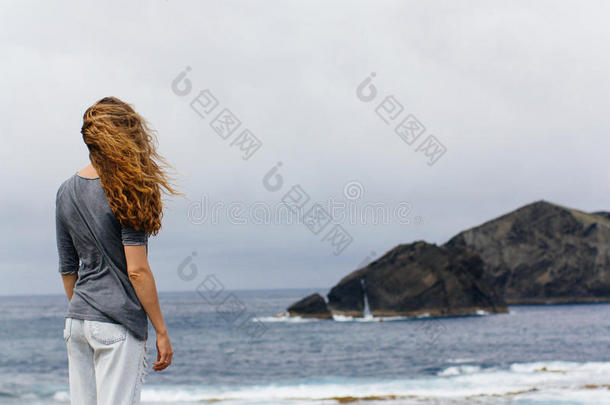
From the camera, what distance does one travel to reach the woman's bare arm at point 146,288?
2145 millimetres

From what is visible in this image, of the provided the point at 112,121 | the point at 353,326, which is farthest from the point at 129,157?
the point at 353,326

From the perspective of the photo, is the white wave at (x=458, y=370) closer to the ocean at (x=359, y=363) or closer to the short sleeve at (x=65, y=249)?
the ocean at (x=359, y=363)

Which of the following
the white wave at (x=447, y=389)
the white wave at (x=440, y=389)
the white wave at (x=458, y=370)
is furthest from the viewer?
the white wave at (x=458, y=370)

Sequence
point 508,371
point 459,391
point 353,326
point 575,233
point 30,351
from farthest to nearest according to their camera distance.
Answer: point 575,233, point 353,326, point 30,351, point 508,371, point 459,391

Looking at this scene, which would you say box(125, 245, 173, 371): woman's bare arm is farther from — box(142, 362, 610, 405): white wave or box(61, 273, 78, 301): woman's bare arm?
box(142, 362, 610, 405): white wave

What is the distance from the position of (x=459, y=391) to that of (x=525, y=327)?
34276 millimetres

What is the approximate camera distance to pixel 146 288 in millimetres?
2176

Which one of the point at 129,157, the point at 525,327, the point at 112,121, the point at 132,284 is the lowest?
the point at 525,327

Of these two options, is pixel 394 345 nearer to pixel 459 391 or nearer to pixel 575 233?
pixel 459 391

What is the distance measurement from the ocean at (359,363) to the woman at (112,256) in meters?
12.9

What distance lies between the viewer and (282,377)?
26141 mm

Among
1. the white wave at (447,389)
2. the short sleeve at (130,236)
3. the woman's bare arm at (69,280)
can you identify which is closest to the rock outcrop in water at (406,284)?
the white wave at (447,389)

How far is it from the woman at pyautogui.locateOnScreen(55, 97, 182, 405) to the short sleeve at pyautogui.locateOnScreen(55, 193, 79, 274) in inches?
1.6

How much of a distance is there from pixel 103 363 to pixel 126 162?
2.24ft
